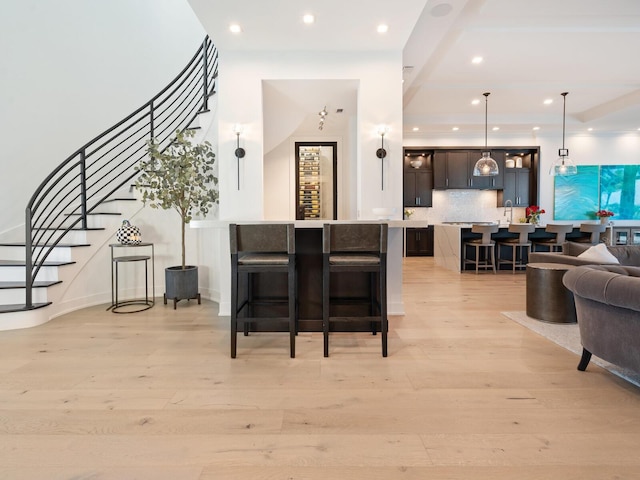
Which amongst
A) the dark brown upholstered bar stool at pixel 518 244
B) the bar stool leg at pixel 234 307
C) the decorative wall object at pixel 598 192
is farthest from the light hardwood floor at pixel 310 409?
the decorative wall object at pixel 598 192

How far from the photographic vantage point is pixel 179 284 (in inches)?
172

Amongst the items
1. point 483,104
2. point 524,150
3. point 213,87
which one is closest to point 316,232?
point 213,87

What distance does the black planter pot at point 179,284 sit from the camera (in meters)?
4.36

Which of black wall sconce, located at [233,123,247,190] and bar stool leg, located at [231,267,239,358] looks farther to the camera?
black wall sconce, located at [233,123,247,190]

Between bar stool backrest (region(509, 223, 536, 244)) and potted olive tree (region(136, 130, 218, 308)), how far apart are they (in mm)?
5407

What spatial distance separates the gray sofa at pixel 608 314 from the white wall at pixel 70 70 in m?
6.51

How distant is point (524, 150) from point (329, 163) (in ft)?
17.7

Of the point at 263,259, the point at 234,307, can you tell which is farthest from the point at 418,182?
the point at 234,307

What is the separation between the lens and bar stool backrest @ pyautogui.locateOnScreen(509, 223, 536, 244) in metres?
6.70

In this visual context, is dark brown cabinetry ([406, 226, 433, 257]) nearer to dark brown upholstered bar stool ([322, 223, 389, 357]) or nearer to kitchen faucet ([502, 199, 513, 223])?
kitchen faucet ([502, 199, 513, 223])

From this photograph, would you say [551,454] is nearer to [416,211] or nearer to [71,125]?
[71,125]

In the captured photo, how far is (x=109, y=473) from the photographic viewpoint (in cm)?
154

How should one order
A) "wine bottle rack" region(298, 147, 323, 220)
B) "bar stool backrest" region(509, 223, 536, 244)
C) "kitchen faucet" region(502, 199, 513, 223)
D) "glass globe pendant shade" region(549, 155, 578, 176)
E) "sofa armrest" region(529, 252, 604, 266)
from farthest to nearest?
"kitchen faucet" region(502, 199, 513, 223)
"wine bottle rack" region(298, 147, 323, 220)
"glass globe pendant shade" region(549, 155, 578, 176)
"bar stool backrest" region(509, 223, 536, 244)
"sofa armrest" region(529, 252, 604, 266)

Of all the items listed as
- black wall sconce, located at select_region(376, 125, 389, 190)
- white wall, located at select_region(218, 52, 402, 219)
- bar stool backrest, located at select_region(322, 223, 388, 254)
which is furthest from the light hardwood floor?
black wall sconce, located at select_region(376, 125, 389, 190)
